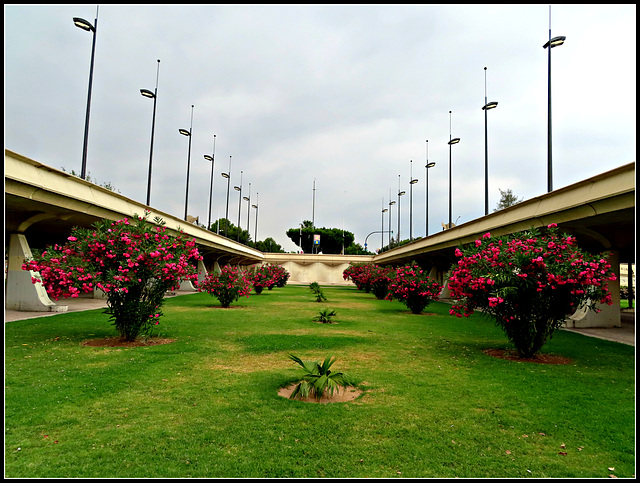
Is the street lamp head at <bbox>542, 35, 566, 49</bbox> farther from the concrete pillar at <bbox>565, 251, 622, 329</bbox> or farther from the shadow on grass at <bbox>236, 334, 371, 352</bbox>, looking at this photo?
the shadow on grass at <bbox>236, 334, 371, 352</bbox>

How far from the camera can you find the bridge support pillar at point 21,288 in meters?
18.8


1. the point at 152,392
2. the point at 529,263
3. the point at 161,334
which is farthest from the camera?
the point at 161,334

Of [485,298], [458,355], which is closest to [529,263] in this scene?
[485,298]

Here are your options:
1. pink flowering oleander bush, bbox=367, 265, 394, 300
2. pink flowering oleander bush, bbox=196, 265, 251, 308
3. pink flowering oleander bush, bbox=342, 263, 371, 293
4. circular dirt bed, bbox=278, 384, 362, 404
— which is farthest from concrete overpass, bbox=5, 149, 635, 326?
pink flowering oleander bush, bbox=342, 263, 371, 293

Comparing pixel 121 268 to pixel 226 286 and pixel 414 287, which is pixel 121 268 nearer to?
pixel 226 286

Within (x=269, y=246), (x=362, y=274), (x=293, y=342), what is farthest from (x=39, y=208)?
(x=269, y=246)

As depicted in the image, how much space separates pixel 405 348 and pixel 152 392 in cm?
659

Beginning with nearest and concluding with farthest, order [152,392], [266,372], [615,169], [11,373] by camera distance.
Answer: [152,392], [11,373], [266,372], [615,169]

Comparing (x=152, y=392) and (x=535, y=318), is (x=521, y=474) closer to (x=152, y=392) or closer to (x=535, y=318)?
(x=152, y=392)

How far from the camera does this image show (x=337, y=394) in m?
6.78

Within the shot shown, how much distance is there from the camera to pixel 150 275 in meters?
10.8

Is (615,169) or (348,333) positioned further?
(348,333)

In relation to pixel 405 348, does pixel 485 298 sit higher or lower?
higher

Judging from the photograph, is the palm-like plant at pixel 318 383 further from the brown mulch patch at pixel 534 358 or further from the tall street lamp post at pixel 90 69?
the tall street lamp post at pixel 90 69
